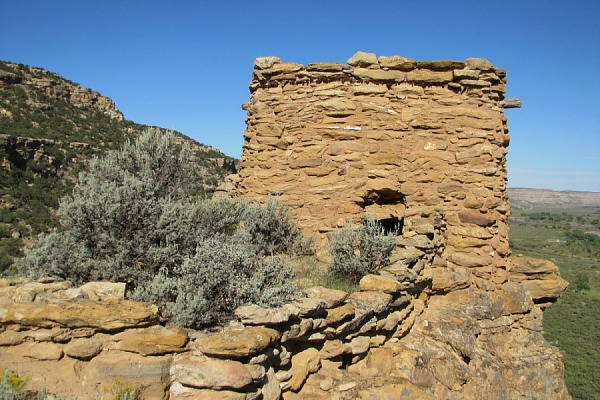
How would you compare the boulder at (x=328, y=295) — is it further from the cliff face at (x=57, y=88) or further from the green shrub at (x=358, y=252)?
the cliff face at (x=57, y=88)

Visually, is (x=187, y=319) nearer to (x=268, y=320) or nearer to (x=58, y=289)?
(x=268, y=320)

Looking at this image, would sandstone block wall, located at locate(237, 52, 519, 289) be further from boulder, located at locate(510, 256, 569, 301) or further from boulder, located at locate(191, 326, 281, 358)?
boulder, located at locate(191, 326, 281, 358)

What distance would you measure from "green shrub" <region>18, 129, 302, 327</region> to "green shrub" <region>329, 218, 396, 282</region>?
1.02 m

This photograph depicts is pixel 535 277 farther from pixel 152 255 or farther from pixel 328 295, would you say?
pixel 152 255

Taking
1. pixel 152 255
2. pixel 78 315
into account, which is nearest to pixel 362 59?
pixel 152 255

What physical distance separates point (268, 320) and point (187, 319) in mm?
584

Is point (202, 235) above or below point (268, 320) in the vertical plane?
above

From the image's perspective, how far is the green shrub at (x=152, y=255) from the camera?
3393 millimetres

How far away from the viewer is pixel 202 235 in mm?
4188

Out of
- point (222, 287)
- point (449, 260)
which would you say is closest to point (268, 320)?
point (222, 287)

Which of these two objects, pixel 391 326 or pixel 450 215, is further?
pixel 450 215

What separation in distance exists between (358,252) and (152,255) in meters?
2.49

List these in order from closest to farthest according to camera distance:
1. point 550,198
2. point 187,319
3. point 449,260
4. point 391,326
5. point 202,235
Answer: point 187,319
point 202,235
point 391,326
point 449,260
point 550,198

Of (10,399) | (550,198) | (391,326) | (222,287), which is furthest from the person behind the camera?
(550,198)
